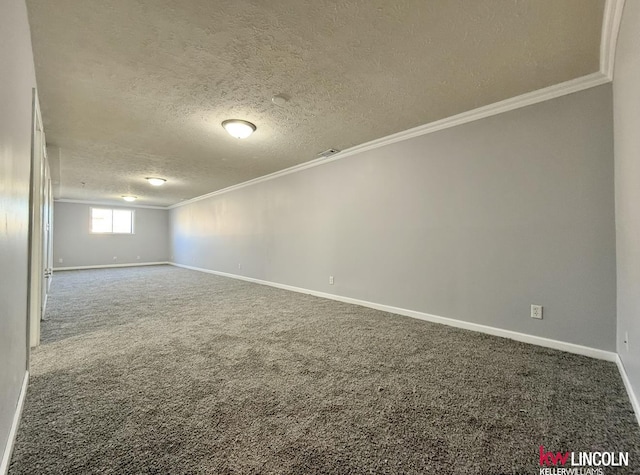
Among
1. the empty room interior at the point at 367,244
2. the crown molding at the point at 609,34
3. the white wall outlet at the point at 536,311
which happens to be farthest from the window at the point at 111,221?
the crown molding at the point at 609,34

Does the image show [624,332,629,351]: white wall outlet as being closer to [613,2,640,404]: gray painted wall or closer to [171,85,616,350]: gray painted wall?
[613,2,640,404]: gray painted wall

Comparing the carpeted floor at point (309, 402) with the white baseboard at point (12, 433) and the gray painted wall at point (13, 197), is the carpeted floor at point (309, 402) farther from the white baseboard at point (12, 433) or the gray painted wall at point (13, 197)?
the gray painted wall at point (13, 197)

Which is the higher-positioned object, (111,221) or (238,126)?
(238,126)

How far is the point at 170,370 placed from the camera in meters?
2.07

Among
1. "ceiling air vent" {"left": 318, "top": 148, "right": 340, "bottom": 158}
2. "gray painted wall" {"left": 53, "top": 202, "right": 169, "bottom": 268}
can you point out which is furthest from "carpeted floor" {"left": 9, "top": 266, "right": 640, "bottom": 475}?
"gray painted wall" {"left": 53, "top": 202, "right": 169, "bottom": 268}

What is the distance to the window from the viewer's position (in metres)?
9.39

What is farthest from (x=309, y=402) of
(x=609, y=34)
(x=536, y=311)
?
(x=609, y=34)

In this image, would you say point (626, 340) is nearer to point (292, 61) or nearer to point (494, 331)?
point (494, 331)

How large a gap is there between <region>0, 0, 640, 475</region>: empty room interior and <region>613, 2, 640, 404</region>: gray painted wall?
1.1 inches

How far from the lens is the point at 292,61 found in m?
2.10

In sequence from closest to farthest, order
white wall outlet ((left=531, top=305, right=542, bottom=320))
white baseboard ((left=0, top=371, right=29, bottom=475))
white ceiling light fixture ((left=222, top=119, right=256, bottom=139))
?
white baseboard ((left=0, top=371, right=29, bottom=475))
white wall outlet ((left=531, top=305, right=542, bottom=320))
white ceiling light fixture ((left=222, top=119, right=256, bottom=139))

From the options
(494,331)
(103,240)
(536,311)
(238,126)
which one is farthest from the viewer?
(103,240)

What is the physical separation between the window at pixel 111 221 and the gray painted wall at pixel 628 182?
12.2 meters

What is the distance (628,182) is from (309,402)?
243cm
